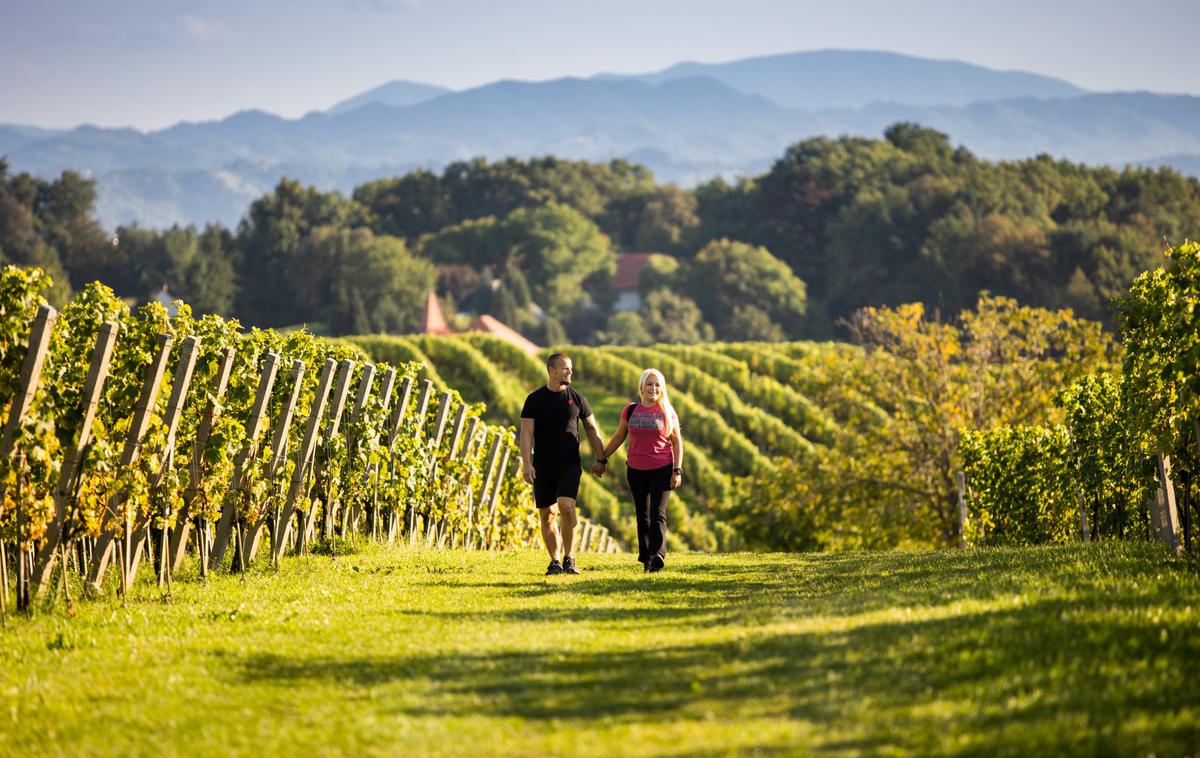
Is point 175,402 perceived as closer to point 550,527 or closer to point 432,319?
point 550,527

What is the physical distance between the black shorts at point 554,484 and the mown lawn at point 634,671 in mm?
1959

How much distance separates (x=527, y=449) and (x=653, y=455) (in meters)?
1.18

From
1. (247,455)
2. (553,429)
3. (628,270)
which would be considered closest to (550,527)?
(553,429)

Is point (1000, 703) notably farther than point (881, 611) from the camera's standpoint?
No

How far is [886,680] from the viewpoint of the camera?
18.8 feet

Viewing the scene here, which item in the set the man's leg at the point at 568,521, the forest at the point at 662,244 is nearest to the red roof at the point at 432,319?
the forest at the point at 662,244

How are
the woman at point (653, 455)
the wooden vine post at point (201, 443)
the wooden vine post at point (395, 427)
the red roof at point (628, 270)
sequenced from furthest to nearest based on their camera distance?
1. the red roof at point (628, 270)
2. the wooden vine post at point (395, 427)
3. the woman at point (653, 455)
4. the wooden vine post at point (201, 443)

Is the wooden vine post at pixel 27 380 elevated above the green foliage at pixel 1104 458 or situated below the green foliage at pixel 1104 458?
above

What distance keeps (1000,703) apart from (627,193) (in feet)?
426

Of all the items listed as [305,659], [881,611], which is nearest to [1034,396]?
[881,611]

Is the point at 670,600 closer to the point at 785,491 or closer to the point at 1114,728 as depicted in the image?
the point at 1114,728

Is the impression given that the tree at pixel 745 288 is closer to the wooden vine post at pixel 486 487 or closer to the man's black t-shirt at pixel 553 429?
the wooden vine post at pixel 486 487

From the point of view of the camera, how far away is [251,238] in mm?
112688

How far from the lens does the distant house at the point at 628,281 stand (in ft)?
371
